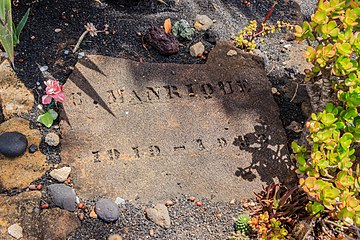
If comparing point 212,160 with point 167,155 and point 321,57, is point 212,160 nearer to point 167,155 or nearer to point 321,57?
point 167,155

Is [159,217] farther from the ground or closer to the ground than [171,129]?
closer to the ground

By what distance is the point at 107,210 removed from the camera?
6.75 feet

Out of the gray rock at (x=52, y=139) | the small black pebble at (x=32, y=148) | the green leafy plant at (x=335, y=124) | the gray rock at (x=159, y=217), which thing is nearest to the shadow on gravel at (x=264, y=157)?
the green leafy plant at (x=335, y=124)

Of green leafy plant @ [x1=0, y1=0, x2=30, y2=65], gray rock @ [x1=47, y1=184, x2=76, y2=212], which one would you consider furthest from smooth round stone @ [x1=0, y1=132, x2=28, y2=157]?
green leafy plant @ [x1=0, y1=0, x2=30, y2=65]

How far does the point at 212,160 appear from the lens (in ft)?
7.61

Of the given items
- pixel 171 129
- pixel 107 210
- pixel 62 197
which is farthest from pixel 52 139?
pixel 171 129

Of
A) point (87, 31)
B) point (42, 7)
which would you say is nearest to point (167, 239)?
point (87, 31)

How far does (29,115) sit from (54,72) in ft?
1.02

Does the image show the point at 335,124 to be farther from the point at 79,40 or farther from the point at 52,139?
the point at 79,40

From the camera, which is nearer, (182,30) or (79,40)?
(79,40)

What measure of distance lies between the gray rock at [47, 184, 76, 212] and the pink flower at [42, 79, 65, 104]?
45 cm

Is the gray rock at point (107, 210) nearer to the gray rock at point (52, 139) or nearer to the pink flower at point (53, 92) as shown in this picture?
the gray rock at point (52, 139)

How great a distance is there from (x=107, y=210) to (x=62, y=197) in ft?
0.73

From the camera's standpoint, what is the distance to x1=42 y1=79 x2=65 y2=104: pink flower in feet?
7.18
